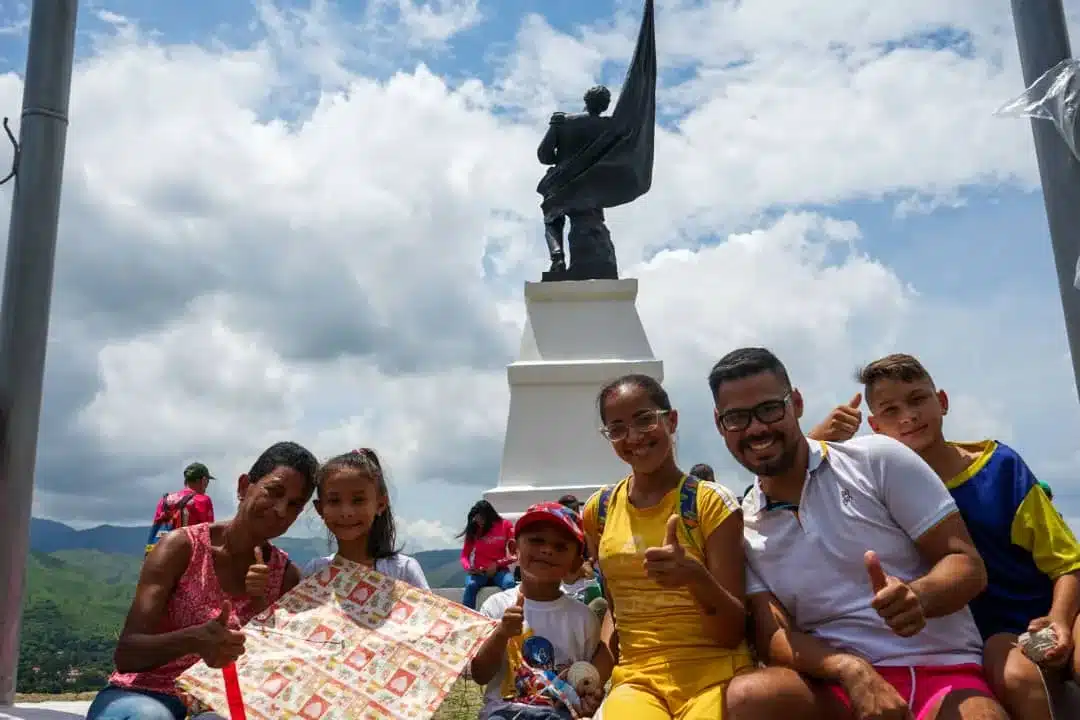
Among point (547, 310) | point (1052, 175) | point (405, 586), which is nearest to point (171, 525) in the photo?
point (405, 586)

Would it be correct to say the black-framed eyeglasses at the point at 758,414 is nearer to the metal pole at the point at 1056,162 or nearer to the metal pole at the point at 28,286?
the metal pole at the point at 1056,162

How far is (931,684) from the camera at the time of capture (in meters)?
2.06

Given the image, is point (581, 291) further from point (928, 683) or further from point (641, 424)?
point (928, 683)

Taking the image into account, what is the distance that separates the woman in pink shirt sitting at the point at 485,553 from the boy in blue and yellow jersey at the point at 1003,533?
4.17m

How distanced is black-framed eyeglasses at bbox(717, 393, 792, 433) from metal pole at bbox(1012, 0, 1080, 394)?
213 centimetres

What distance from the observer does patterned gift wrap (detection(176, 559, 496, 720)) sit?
2.42m

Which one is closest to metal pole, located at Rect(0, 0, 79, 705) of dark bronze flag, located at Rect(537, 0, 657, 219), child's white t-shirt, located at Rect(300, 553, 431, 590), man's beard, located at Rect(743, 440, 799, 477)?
child's white t-shirt, located at Rect(300, 553, 431, 590)

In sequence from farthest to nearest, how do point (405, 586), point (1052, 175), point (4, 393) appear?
point (4, 393)
point (1052, 175)
point (405, 586)

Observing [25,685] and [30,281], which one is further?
[25,685]

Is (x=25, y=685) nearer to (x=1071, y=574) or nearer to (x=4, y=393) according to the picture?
(x=4, y=393)

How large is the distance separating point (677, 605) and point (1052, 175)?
9.32 ft

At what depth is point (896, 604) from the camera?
1.86 meters

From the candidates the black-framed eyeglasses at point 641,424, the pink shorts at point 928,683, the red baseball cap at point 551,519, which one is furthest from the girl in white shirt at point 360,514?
the pink shorts at point 928,683

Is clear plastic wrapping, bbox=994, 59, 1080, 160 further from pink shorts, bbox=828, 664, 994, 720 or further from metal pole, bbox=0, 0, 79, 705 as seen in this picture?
metal pole, bbox=0, 0, 79, 705
